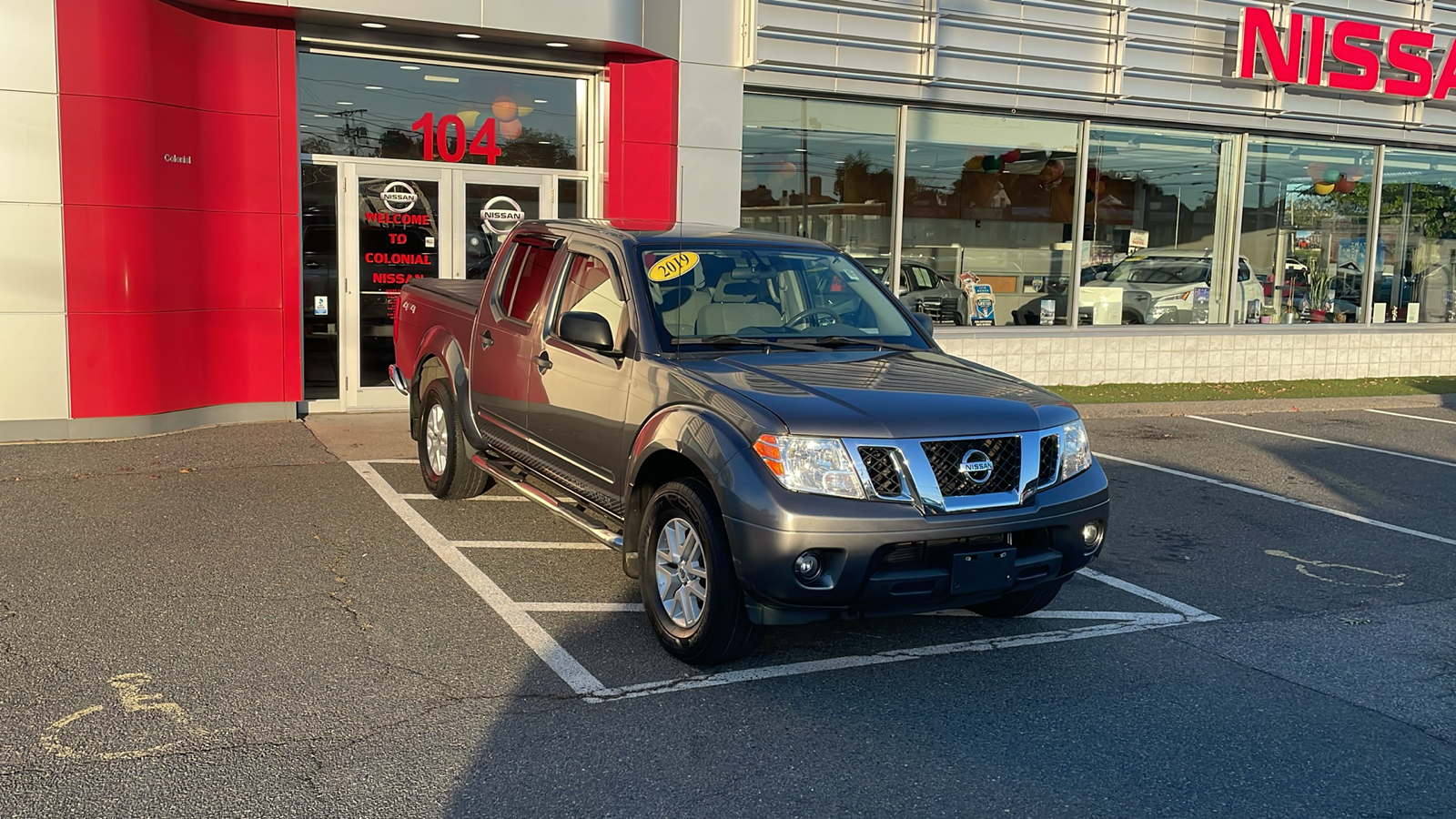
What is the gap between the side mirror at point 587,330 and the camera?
598cm

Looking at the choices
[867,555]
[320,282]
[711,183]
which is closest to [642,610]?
[867,555]

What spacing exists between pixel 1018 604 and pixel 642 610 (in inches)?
71.2

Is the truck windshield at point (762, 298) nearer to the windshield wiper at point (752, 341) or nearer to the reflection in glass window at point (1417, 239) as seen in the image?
the windshield wiper at point (752, 341)

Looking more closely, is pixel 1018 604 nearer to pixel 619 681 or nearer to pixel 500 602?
pixel 619 681

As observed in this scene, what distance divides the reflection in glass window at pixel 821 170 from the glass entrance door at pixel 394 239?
2.65 m

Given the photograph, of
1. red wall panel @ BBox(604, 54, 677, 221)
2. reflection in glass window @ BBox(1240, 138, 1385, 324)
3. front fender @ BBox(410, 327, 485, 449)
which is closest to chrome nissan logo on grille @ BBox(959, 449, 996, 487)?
front fender @ BBox(410, 327, 485, 449)

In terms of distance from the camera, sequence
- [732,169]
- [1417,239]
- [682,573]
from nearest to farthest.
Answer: [682,573]
[732,169]
[1417,239]

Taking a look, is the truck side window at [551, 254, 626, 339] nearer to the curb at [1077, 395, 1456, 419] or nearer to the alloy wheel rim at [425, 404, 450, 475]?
the alloy wheel rim at [425, 404, 450, 475]

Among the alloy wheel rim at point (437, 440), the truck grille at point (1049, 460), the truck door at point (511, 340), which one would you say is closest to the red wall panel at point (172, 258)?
the alloy wheel rim at point (437, 440)

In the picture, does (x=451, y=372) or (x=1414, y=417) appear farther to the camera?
(x=1414, y=417)

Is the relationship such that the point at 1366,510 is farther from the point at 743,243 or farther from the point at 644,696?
the point at 644,696

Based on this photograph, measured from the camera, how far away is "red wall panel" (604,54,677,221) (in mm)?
13062

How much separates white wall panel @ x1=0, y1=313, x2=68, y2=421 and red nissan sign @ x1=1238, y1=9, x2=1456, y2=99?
13.5m

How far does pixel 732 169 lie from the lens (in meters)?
13.6
